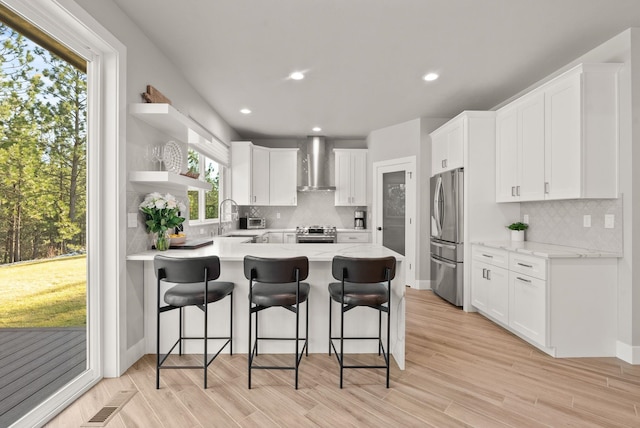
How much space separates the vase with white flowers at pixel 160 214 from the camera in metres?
2.53

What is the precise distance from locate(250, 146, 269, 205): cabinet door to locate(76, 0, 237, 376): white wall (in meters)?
2.77

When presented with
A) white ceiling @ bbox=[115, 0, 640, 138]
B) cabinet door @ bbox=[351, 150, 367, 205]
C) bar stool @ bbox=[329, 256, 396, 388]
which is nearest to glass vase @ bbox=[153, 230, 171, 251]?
bar stool @ bbox=[329, 256, 396, 388]

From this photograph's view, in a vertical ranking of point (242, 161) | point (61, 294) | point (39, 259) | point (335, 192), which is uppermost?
point (242, 161)

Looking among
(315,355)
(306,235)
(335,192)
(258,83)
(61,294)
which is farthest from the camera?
(335,192)

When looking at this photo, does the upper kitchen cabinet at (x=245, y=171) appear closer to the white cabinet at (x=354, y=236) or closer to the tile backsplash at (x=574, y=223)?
the white cabinet at (x=354, y=236)

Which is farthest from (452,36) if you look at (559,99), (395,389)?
(395,389)

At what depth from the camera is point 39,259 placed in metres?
1.75

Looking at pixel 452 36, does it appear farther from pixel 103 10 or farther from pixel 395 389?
pixel 395 389

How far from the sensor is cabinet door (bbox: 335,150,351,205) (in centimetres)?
582

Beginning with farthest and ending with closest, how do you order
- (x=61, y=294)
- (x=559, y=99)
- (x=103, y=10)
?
(x=559, y=99), (x=103, y=10), (x=61, y=294)

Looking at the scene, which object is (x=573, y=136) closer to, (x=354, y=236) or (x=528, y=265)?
(x=528, y=265)

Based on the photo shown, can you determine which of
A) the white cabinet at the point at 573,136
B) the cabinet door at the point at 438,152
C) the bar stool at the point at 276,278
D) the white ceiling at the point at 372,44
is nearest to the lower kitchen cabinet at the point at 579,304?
the white cabinet at the point at 573,136

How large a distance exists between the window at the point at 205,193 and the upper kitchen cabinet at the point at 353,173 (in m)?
2.19

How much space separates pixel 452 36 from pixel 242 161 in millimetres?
3882
